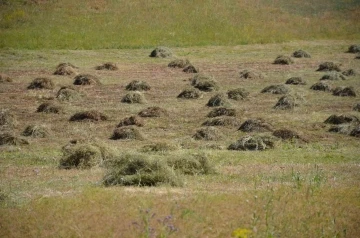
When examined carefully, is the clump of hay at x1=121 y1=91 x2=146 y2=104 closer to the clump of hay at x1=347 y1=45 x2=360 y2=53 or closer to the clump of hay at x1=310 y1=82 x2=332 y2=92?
the clump of hay at x1=310 y1=82 x2=332 y2=92

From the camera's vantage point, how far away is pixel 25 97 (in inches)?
1516

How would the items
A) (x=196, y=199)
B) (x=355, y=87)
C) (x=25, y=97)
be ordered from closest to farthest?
(x=196, y=199)
(x=25, y=97)
(x=355, y=87)

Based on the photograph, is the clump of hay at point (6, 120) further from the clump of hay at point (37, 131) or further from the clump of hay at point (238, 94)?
the clump of hay at point (238, 94)

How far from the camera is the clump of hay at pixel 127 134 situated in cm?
2835

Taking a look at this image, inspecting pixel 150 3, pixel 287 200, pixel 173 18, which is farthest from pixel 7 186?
pixel 150 3

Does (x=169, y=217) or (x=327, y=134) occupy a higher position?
(x=169, y=217)

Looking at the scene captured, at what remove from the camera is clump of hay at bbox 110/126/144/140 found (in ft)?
93.0

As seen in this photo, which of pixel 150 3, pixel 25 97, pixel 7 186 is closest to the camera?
pixel 7 186

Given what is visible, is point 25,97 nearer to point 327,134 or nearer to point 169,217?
point 327,134

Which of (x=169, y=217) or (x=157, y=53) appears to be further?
(x=157, y=53)

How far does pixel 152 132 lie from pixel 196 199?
49.7 ft

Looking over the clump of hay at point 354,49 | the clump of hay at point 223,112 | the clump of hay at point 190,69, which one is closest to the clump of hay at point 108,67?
the clump of hay at point 190,69

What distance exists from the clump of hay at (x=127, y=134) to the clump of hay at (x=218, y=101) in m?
8.35

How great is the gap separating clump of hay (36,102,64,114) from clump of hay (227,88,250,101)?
974cm
